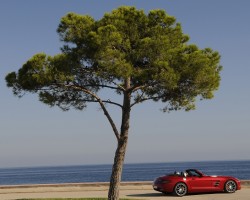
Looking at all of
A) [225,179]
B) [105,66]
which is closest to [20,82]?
[105,66]

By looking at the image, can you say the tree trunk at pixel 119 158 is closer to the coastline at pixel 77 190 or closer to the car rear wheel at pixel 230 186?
the coastline at pixel 77 190

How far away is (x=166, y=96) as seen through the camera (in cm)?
1994

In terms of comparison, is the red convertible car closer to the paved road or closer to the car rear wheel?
the car rear wheel

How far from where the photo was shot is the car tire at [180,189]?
2133cm

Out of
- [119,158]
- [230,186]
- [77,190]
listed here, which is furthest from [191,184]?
[77,190]

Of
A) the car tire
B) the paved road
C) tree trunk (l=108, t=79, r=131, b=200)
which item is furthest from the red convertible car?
Answer: tree trunk (l=108, t=79, r=131, b=200)

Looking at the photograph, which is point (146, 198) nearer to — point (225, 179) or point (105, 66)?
point (225, 179)

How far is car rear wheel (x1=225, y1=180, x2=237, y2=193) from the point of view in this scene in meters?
22.2

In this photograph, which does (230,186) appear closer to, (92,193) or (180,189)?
(180,189)

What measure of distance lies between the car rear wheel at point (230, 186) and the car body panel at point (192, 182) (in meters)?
0.12

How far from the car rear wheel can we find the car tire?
216cm

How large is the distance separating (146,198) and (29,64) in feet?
24.9

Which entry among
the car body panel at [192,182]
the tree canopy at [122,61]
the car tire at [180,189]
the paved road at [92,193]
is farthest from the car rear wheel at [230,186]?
the tree canopy at [122,61]

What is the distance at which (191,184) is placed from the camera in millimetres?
21688
